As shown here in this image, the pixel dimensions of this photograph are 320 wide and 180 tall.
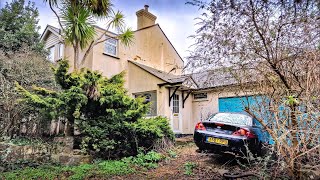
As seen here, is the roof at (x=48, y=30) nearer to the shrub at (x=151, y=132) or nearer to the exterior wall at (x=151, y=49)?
the exterior wall at (x=151, y=49)

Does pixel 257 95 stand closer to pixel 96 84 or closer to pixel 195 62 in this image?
pixel 195 62

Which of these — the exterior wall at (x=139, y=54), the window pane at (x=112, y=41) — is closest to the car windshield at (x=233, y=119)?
the exterior wall at (x=139, y=54)

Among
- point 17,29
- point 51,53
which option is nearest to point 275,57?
point 51,53

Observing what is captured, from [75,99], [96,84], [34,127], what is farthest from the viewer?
[34,127]

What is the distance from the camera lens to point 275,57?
420 centimetres

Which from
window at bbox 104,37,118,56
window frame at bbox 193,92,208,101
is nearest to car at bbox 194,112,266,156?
window frame at bbox 193,92,208,101

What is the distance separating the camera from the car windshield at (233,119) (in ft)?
21.4

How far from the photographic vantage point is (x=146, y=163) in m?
6.47

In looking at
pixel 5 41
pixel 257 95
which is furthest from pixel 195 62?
pixel 5 41

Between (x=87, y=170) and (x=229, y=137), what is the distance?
3.62m

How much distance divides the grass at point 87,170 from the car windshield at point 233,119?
2.12 metres

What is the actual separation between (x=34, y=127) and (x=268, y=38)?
8438mm

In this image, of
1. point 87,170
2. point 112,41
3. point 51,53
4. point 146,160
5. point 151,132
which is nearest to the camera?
point 87,170

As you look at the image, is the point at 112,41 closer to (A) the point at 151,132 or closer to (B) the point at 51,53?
(B) the point at 51,53
